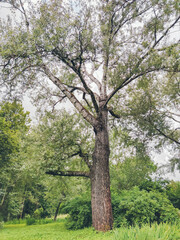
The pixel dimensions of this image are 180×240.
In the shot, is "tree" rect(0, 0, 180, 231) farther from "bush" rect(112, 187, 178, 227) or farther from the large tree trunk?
"bush" rect(112, 187, 178, 227)

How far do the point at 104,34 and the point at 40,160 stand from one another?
18.2ft

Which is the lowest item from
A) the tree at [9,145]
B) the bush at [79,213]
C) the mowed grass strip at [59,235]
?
the mowed grass strip at [59,235]

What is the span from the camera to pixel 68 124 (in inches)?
331

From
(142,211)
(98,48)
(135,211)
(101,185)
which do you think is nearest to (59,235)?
(101,185)

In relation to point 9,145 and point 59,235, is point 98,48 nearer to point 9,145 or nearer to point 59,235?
point 59,235

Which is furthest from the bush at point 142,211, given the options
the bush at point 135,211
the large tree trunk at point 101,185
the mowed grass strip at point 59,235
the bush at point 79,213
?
the mowed grass strip at point 59,235

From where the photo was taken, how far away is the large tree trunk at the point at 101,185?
20.3ft

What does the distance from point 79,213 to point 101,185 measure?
8.39 ft

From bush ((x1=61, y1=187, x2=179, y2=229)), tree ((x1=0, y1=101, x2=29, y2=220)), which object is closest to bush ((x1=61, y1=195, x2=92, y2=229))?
bush ((x1=61, y1=187, x2=179, y2=229))

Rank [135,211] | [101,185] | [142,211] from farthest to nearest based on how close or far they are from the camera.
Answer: [135,211], [142,211], [101,185]

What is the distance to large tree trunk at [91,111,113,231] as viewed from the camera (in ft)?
20.3

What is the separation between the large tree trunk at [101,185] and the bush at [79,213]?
5.85 feet

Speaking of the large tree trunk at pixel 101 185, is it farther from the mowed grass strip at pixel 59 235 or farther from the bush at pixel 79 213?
the bush at pixel 79 213

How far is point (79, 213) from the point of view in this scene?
8117mm
